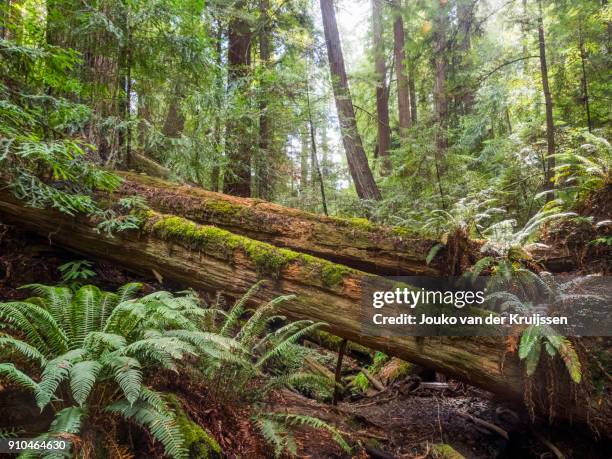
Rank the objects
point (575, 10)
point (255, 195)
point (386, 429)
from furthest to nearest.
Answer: point (255, 195)
point (575, 10)
point (386, 429)

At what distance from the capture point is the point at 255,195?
1045cm

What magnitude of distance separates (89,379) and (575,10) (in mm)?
10007

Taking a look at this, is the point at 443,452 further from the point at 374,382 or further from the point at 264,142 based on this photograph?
the point at 264,142

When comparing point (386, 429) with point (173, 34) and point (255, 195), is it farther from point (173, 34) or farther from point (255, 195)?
point (255, 195)

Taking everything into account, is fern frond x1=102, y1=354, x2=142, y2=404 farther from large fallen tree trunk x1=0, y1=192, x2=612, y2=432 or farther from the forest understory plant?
large fallen tree trunk x1=0, y1=192, x2=612, y2=432

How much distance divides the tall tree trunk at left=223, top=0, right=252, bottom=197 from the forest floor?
4.14m

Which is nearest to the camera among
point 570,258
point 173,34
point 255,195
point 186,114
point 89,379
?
point 89,379

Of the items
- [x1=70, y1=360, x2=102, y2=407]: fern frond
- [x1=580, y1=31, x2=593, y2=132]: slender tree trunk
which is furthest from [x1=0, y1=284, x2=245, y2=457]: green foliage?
[x1=580, y1=31, x2=593, y2=132]: slender tree trunk

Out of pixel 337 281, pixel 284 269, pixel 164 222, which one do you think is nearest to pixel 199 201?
pixel 164 222

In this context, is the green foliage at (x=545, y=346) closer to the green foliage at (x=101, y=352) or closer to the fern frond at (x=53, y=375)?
the green foliage at (x=101, y=352)

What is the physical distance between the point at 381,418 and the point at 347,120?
267 inches

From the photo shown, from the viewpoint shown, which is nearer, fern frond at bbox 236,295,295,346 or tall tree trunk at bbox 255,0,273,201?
fern frond at bbox 236,295,295,346

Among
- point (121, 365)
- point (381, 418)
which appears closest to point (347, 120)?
point (381, 418)

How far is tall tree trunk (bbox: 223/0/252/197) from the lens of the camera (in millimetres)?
9172
